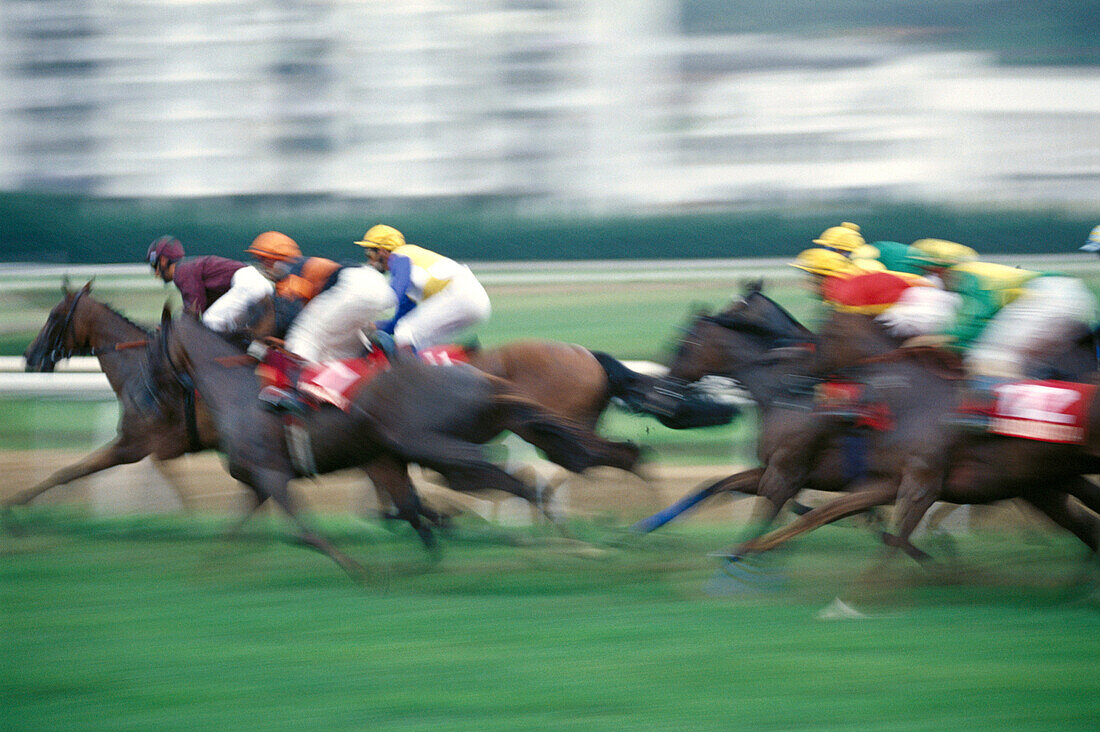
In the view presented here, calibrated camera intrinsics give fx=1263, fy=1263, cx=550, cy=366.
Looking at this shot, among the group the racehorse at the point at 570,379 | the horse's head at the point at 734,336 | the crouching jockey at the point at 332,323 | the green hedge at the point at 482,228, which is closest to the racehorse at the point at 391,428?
the crouching jockey at the point at 332,323

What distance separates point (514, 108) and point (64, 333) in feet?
47.6

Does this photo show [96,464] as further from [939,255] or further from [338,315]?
[939,255]

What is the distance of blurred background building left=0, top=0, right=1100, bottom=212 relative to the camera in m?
19.2

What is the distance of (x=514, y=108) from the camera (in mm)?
20031

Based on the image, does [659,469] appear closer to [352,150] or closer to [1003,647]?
[1003,647]

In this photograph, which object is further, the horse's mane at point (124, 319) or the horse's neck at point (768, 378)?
the horse's mane at point (124, 319)

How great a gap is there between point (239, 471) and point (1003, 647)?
2994mm

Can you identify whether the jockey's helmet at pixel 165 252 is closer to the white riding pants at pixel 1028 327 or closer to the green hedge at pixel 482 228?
the white riding pants at pixel 1028 327

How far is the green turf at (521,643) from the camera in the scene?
339cm

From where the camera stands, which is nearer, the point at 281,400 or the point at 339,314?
the point at 281,400

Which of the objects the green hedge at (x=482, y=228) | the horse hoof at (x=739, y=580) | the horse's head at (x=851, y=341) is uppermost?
the horse's head at (x=851, y=341)

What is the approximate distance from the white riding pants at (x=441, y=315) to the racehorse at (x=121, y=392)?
3.48 feet

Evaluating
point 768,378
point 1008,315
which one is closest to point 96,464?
point 768,378

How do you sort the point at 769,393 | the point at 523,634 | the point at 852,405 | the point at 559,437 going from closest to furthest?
the point at 523,634 < the point at 852,405 < the point at 559,437 < the point at 769,393
